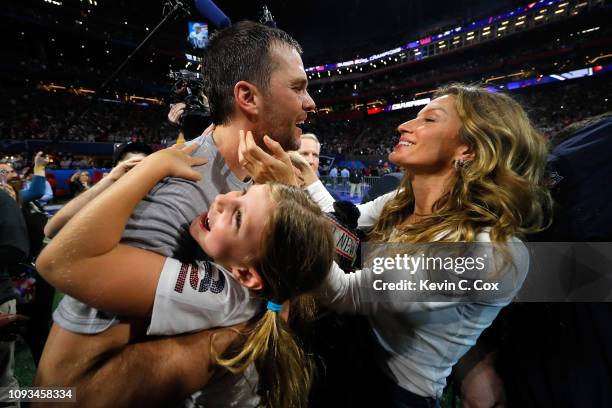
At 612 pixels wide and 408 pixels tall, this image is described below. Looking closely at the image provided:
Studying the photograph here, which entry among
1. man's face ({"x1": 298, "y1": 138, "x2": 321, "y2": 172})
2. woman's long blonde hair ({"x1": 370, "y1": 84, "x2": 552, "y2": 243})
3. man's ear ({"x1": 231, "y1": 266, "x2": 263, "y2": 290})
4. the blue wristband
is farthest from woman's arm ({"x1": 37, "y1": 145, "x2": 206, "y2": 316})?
man's face ({"x1": 298, "y1": 138, "x2": 321, "y2": 172})

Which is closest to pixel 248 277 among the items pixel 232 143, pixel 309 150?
pixel 232 143

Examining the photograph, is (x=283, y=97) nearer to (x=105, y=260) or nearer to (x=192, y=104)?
(x=105, y=260)

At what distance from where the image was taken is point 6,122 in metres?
19.0

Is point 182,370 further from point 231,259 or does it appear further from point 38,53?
point 38,53

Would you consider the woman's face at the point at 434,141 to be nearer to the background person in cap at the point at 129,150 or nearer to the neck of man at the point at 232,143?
the neck of man at the point at 232,143

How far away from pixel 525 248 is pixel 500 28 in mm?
41947

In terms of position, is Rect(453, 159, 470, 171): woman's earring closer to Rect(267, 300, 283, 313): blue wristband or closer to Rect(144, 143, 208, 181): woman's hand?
Rect(267, 300, 283, 313): blue wristband

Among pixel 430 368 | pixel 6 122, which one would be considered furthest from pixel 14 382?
pixel 6 122

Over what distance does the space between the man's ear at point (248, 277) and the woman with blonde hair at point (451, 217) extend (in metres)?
0.36

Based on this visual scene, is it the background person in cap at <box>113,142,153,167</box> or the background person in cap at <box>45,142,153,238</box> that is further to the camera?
the background person in cap at <box>113,142,153,167</box>

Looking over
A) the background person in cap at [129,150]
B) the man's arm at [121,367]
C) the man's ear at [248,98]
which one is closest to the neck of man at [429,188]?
the man's ear at [248,98]

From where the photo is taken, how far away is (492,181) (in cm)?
163

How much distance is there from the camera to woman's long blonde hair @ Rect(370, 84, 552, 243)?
143 centimetres

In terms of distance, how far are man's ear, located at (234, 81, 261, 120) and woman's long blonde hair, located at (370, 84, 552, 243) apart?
1070 mm
